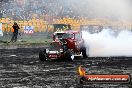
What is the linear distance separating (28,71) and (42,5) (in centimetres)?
3092

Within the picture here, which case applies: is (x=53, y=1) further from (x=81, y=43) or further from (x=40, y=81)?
(x=40, y=81)

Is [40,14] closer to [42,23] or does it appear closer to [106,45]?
[42,23]

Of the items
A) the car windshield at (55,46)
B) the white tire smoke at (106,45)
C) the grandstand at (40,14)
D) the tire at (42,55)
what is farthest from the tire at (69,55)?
the grandstand at (40,14)

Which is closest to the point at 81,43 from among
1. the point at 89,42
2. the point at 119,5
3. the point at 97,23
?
the point at 89,42

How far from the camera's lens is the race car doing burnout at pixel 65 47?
23703mm

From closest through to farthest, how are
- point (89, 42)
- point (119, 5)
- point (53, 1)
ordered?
point (119, 5)
point (89, 42)
point (53, 1)

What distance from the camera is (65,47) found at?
24.5 metres

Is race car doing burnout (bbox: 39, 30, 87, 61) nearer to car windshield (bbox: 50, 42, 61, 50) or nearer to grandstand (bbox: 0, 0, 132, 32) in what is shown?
car windshield (bbox: 50, 42, 61, 50)

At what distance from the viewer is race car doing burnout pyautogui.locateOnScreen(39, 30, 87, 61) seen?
77.8 feet

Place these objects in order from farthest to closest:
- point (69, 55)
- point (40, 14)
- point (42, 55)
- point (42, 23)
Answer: point (40, 14) → point (42, 23) → point (42, 55) → point (69, 55)

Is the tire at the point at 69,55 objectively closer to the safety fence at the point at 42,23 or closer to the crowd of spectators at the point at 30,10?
the safety fence at the point at 42,23

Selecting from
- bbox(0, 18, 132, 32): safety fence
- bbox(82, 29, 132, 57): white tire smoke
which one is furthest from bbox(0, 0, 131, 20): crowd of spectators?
bbox(82, 29, 132, 57): white tire smoke

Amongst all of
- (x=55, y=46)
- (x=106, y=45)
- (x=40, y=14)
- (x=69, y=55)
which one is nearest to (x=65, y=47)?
(x=55, y=46)

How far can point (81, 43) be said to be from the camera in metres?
26.3
